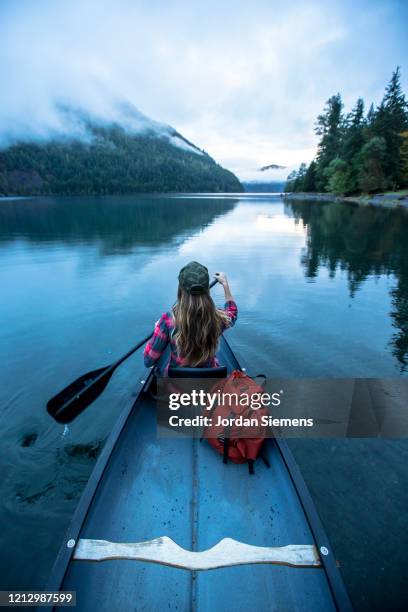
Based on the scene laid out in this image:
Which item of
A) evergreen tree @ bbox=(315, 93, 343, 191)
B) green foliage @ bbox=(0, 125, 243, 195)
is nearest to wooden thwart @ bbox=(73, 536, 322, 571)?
evergreen tree @ bbox=(315, 93, 343, 191)

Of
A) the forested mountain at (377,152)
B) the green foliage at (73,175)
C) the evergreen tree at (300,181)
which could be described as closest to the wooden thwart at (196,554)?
the forested mountain at (377,152)

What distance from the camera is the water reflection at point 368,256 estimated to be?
9820mm

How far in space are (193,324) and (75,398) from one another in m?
2.26

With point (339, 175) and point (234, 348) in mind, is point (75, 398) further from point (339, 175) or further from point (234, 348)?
point (339, 175)

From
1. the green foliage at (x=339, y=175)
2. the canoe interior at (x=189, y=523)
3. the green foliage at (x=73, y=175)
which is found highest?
the green foliage at (x=73, y=175)

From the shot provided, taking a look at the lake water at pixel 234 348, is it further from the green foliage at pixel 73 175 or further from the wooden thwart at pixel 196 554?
the green foliage at pixel 73 175

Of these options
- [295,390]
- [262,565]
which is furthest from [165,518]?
[295,390]

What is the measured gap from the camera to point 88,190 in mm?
146625

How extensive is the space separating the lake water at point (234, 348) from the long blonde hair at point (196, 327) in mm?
1351

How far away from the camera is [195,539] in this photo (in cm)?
273

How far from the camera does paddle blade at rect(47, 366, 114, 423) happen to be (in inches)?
165

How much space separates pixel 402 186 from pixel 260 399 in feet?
219

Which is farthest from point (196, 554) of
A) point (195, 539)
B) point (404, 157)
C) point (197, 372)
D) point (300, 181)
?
point (300, 181)

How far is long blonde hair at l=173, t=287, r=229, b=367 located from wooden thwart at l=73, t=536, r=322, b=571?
1710 mm
